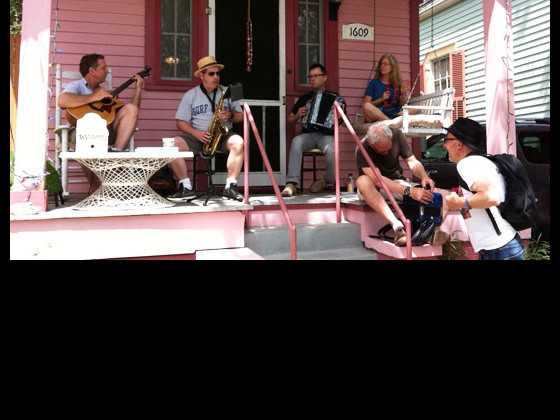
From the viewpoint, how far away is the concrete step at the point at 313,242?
13.0 feet

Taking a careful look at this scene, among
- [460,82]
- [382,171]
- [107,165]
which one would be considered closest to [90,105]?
[107,165]

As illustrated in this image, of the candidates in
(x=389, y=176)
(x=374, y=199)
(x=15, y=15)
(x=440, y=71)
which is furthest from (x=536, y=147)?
(x=15, y=15)

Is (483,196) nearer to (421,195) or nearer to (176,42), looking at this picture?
(421,195)

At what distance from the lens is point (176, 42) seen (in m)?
5.50

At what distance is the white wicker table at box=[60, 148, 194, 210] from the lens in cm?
367

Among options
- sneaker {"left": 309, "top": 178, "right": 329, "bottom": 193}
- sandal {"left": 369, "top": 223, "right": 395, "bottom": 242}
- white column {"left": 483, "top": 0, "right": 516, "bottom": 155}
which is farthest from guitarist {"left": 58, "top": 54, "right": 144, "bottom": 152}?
white column {"left": 483, "top": 0, "right": 516, "bottom": 155}

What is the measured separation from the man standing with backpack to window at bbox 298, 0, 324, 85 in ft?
10.1

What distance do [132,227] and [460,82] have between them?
9000 millimetres

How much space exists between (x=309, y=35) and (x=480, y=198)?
3721 mm

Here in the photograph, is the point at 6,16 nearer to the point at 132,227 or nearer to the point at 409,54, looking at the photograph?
the point at 132,227

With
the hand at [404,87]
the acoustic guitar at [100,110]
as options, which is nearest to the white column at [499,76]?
the hand at [404,87]

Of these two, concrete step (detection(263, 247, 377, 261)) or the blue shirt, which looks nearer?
concrete step (detection(263, 247, 377, 261))

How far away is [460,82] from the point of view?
10656 mm

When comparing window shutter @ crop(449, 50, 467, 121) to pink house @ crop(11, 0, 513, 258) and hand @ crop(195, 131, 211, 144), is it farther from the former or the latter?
hand @ crop(195, 131, 211, 144)
